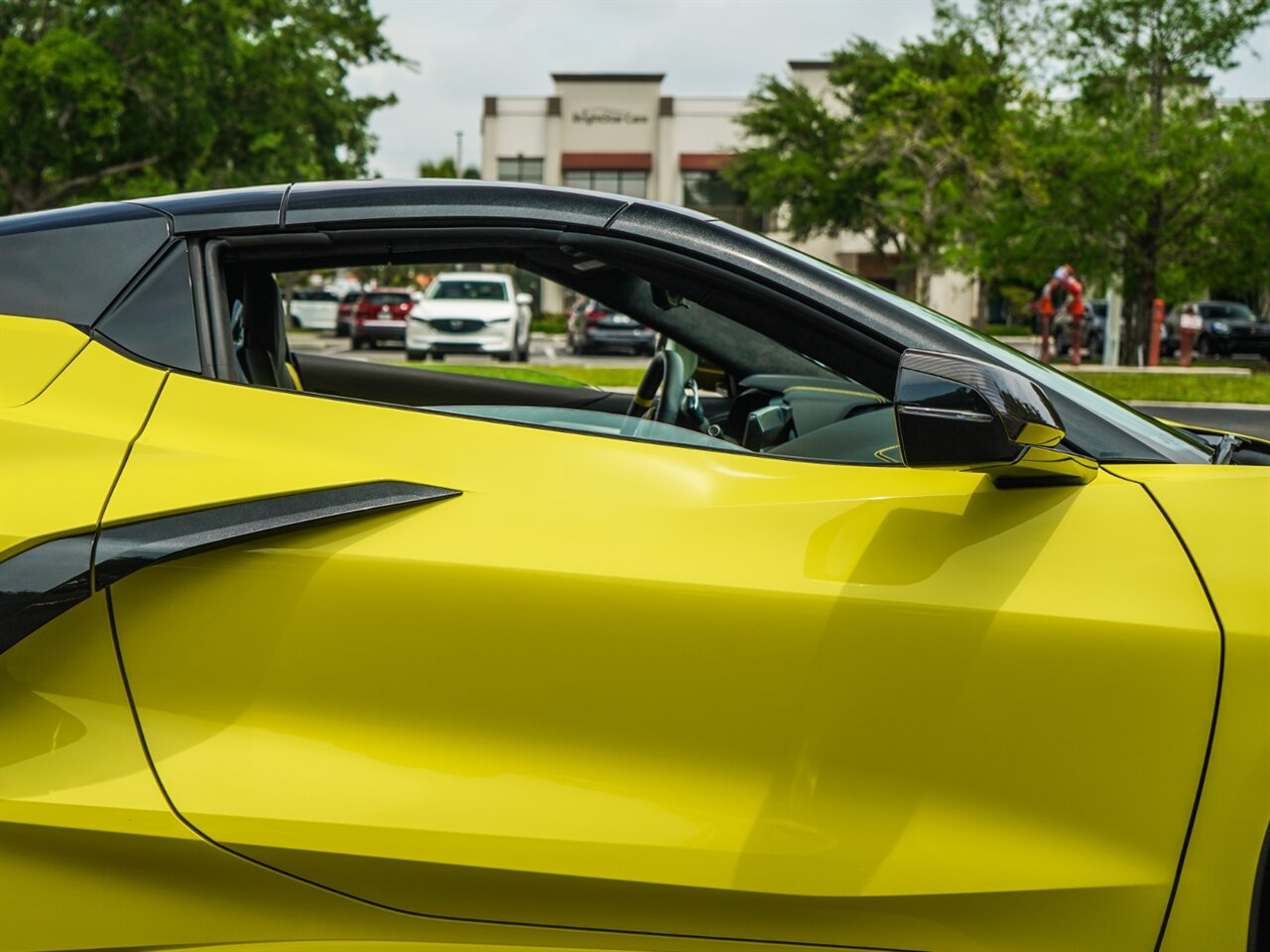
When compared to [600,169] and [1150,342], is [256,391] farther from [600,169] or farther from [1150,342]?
[600,169]

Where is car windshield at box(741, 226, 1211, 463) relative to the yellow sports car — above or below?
above

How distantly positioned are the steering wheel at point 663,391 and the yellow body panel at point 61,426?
1046 mm

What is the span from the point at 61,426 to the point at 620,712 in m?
0.82

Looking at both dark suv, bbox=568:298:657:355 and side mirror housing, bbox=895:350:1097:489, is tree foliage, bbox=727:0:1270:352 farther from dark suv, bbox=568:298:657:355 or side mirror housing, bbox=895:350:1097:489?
side mirror housing, bbox=895:350:1097:489

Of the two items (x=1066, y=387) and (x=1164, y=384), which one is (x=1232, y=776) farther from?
(x=1164, y=384)

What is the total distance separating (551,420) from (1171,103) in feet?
79.7

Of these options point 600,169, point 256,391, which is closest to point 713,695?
point 256,391

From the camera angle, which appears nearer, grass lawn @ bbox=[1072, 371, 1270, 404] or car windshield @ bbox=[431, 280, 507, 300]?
grass lawn @ bbox=[1072, 371, 1270, 404]

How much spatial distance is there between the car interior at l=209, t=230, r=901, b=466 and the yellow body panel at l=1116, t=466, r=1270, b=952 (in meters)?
0.47

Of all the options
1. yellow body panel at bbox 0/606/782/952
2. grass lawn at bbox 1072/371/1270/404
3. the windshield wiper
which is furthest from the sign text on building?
yellow body panel at bbox 0/606/782/952

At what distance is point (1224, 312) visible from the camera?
34.3m

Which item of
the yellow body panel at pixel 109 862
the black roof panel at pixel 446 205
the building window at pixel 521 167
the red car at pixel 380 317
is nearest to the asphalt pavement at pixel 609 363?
the red car at pixel 380 317

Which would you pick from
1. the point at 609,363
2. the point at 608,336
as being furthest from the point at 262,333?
the point at 609,363

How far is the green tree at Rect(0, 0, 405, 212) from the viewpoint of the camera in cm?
2347
